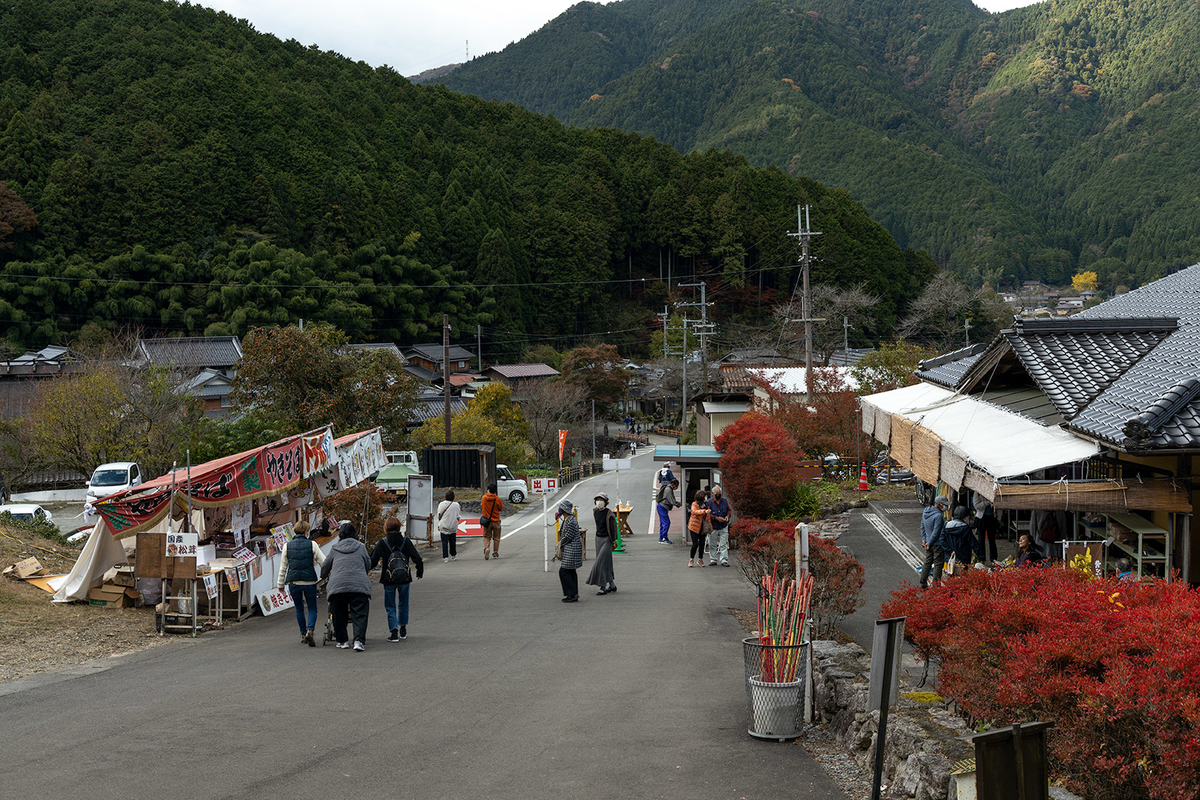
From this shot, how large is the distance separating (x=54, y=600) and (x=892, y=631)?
11.3 m

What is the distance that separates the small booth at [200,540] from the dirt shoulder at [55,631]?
1.16 ft

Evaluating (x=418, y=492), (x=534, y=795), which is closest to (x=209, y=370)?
(x=418, y=492)

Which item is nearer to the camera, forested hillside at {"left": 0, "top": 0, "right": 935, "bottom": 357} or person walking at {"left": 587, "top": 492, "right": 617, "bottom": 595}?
person walking at {"left": 587, "top": 492, "right": 617, "bottom": 595}

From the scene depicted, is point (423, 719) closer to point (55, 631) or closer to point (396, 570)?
point (396, 570)

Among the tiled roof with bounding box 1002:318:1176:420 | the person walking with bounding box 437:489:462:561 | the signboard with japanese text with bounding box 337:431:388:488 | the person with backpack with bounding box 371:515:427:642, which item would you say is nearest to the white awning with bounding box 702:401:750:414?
the person walking with bounding box 437:489:462:561

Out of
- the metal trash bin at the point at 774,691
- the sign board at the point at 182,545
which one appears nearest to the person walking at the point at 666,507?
the sign board at the point at 182,545

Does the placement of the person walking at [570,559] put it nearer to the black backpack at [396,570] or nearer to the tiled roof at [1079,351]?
the black backpack at [396,570]

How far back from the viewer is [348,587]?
9664 mm

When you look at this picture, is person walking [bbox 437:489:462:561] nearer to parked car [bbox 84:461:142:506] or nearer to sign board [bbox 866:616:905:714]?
parked car [bbox 84:461:142:506]

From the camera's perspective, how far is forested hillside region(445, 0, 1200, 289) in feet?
398

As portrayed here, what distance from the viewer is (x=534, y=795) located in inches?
215

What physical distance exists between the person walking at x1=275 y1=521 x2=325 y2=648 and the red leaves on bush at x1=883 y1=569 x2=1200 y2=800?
686cm

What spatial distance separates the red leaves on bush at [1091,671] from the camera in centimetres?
399

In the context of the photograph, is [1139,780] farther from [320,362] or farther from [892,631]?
[320,362]
